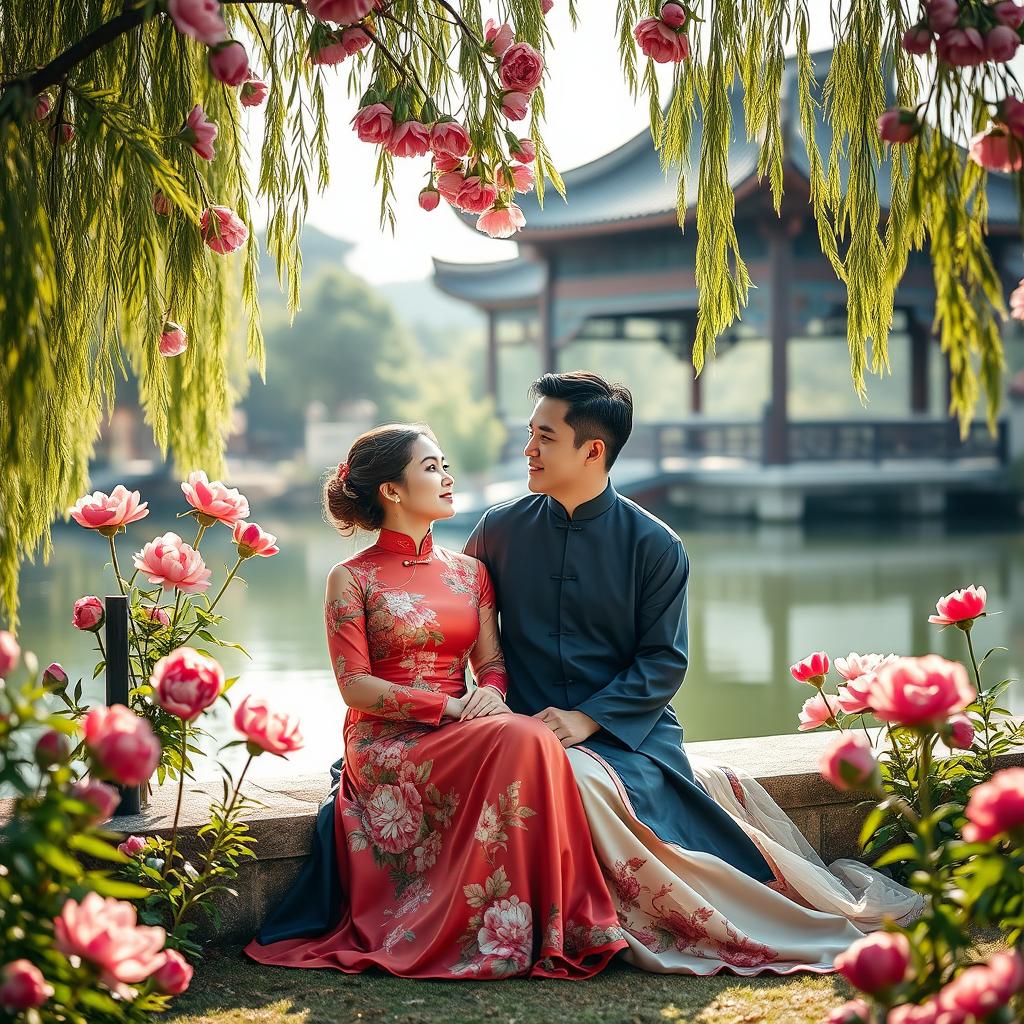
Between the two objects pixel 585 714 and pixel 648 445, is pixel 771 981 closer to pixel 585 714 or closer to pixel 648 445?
pixel 585 714

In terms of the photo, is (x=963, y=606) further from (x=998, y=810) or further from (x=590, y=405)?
(x=998, y=810)

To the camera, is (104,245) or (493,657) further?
(493,657)

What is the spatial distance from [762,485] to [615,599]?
39.6ft

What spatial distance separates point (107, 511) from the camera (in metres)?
2.23

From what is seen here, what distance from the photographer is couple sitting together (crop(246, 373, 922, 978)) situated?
2.08 metres

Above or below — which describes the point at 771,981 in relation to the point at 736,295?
below

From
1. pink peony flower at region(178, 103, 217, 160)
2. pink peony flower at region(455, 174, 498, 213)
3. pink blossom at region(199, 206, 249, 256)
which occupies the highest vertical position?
pink peony flower at region(178, 103, 217, 160)

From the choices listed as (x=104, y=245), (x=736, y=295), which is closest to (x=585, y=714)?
(x=736, y=295)

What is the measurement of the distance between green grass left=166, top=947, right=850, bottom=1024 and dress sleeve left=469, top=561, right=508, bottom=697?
21.6 inches

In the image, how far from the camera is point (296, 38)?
83.0 inches

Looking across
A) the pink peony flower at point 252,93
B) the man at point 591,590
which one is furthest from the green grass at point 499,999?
the pink peony flower at point 252,93

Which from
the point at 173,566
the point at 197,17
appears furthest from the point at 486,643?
the point at 197,17

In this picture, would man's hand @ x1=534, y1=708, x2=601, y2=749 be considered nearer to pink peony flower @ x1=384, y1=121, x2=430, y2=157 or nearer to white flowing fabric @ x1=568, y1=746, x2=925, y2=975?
white flowing fabric @ x1=568, y1=746, x2=925, y2=975

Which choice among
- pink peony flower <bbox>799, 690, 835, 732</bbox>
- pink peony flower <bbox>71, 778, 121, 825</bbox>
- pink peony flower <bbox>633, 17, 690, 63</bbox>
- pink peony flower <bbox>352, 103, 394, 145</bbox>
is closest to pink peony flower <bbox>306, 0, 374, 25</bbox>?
pink peony flower <bbox>352, 103, 394, 145</bbox>
